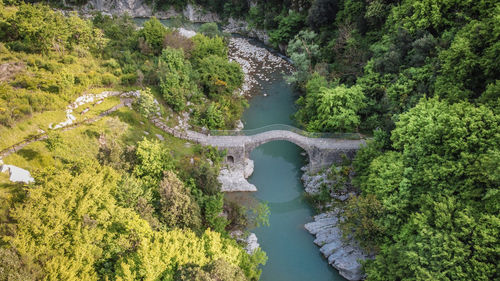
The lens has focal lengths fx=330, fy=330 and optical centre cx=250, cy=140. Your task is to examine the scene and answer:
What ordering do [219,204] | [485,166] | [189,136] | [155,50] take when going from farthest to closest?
[155,50] < [189,136] < [219,204] < [485,166]

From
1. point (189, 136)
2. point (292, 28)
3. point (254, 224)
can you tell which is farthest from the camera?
A: point (292, 28)

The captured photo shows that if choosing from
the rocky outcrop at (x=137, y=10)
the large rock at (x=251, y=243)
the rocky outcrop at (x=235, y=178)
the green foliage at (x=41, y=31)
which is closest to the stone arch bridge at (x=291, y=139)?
the rocky outcrop at (x=235, y=178)

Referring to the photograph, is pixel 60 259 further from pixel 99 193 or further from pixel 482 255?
pixel 482 255

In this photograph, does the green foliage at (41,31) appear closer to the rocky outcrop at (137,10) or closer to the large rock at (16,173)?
the large rock at (16,173)

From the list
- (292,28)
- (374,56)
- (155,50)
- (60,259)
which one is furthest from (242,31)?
(60,259)

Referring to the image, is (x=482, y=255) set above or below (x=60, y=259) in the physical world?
above

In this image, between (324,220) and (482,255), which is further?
(324,220)

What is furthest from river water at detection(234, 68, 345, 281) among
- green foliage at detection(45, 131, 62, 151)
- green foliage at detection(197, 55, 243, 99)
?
green foliage at detection(45, 131, 62, 151)
